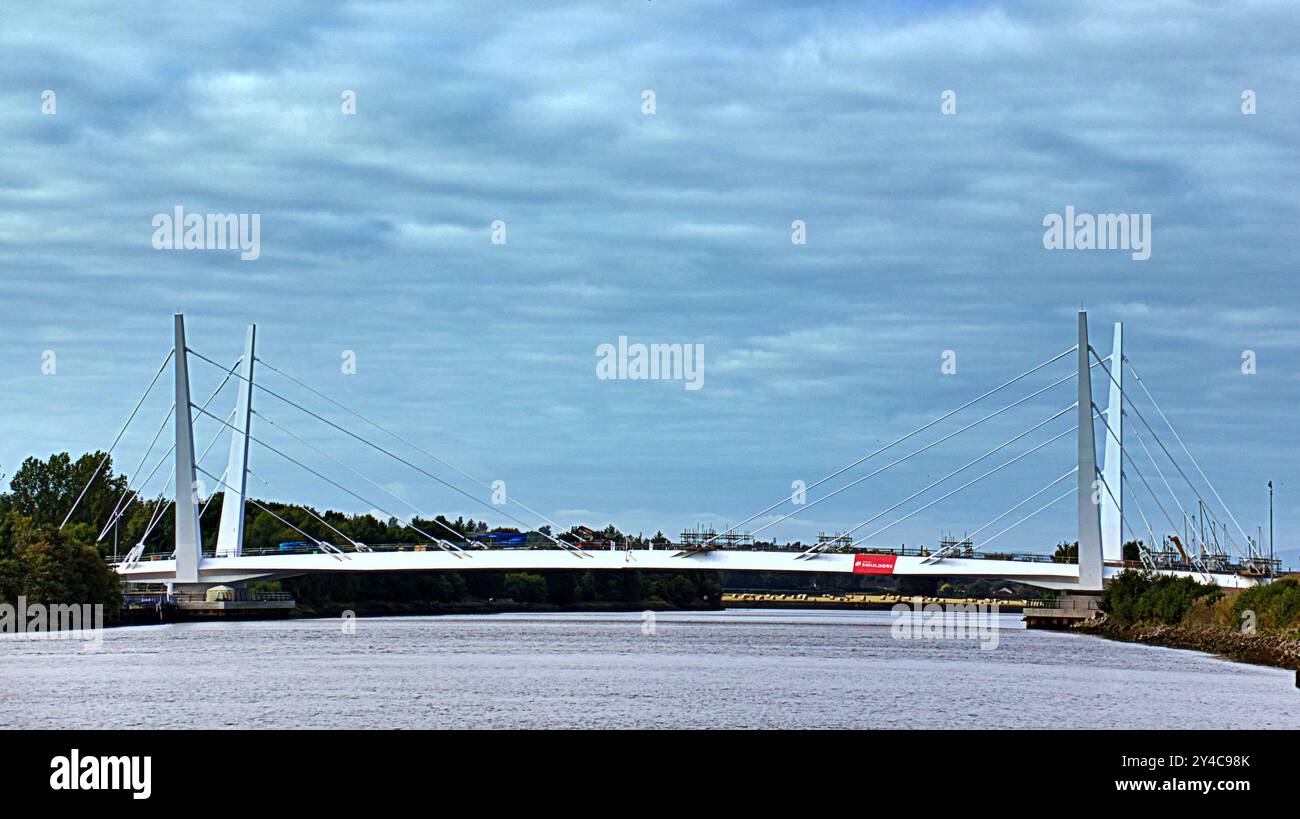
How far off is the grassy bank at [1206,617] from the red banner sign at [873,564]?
1342 centimetres

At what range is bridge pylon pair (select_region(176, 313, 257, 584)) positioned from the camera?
105 metres

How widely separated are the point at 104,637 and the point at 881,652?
39.8 m

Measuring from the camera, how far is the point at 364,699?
46.1 meters

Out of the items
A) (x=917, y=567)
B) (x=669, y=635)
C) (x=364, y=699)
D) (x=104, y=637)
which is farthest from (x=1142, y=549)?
(x=364, y=699)

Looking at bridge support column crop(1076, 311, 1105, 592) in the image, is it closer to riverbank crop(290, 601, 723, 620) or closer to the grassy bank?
the grassy bank

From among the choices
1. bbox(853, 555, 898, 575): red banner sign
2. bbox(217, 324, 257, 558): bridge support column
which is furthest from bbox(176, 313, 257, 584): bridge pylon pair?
bbox(853, 555, 898, 575): red banner sign

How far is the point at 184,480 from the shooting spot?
342 ft

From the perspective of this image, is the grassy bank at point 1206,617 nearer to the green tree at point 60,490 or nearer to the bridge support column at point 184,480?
the bridge support column at point 184,480

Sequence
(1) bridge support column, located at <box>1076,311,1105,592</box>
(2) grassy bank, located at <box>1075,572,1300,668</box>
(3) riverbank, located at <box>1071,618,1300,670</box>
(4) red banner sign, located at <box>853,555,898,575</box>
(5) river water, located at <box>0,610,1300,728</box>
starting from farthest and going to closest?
(4) red banner sign, located at <box>853,555,898,575</box> → (1) bridge support column, located at <box>1076,311,1105,592</box> → (2) grassy bank, located at <box>1075,572,1300,668</box> → (3) riverbank, located at <box>1071,618,1300,670</box> → (5) river water, located at <box>0,610,1300,728</box>

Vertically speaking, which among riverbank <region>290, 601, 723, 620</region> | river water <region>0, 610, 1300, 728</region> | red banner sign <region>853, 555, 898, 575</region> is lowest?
riverbank <region>290, 601, 723, 620</region>
